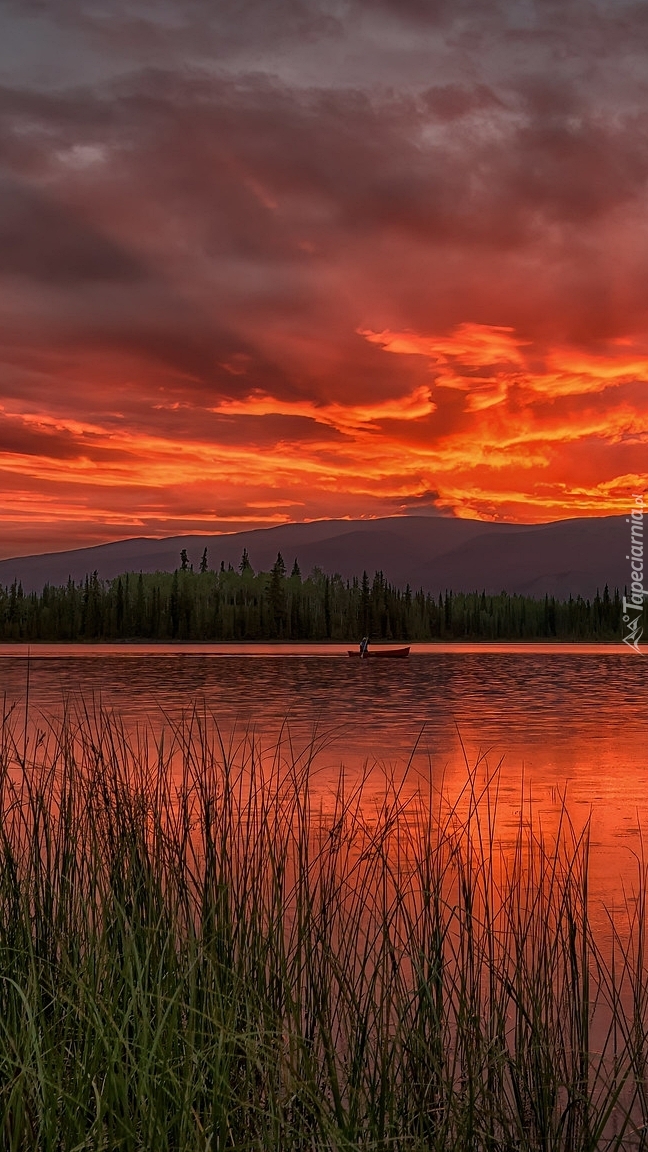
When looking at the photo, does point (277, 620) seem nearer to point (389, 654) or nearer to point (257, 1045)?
point (389, 654)

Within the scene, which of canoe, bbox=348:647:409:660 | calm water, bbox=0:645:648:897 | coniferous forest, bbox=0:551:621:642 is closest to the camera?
calm water, bbox=0:645:648:897

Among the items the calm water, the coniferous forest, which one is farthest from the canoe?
the coniferous forest

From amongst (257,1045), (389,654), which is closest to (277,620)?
(389,654)

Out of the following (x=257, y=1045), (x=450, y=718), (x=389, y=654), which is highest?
(x=257, y=1045)

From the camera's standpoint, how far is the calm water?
1794 cm

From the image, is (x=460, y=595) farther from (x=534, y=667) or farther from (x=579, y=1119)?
(x=579, y=1119)

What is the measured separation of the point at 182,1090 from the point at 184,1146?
21.1 inches

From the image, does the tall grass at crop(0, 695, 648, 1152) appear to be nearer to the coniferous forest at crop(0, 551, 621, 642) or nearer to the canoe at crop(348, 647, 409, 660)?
the canoe at crop(348, 647, 409, 660)

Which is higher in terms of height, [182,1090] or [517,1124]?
[182,1090]

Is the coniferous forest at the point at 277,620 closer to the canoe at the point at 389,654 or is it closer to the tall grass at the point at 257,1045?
the canoe at the point at 389,654

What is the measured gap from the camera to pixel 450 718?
33.5 metres

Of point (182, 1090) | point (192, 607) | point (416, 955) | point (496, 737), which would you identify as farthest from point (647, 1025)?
point (192, 607)

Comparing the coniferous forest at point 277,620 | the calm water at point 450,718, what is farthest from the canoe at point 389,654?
the coniferous forest at point 277,620

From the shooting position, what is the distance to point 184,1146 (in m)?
4.80
